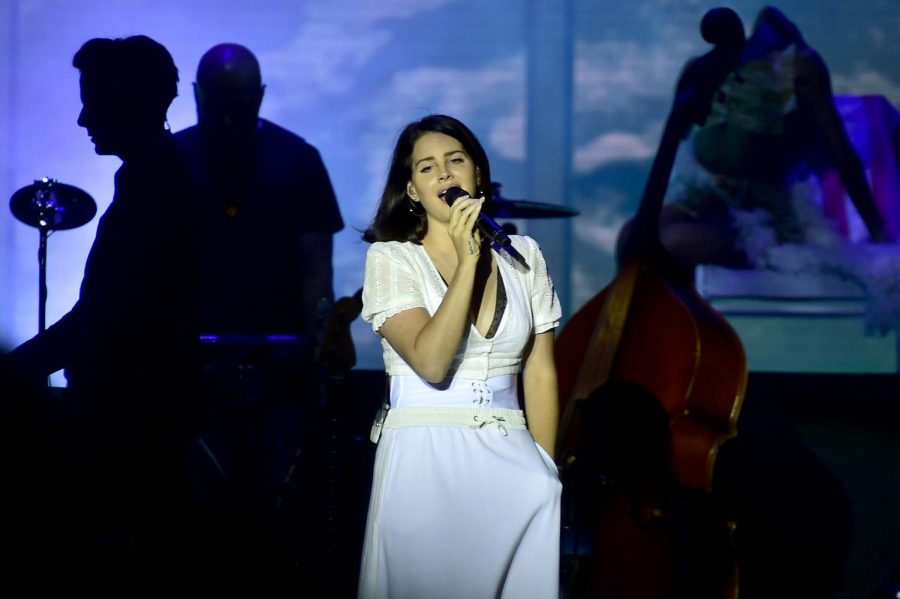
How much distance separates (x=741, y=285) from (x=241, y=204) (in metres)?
1.84

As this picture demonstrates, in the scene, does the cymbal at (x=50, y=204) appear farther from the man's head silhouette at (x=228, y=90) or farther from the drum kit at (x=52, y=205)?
the man's head silhouette at (x=228, y=90)

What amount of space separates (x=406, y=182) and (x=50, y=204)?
5.43 ft

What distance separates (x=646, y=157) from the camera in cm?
407

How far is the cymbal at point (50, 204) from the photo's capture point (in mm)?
→ 3398

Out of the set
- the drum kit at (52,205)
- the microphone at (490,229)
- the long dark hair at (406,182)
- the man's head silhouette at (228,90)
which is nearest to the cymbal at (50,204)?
the drum kit at (52,205)

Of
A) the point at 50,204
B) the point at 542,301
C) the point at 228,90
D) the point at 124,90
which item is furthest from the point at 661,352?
the point at 50,204

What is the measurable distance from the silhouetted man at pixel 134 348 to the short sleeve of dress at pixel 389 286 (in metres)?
0.85

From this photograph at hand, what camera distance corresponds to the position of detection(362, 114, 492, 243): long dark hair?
2174 mm

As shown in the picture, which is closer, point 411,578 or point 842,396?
point 411,578

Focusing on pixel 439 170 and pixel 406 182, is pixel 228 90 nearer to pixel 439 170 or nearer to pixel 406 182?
pixel 406 182

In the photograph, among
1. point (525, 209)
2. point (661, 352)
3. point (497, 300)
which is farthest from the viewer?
point (525, 209)

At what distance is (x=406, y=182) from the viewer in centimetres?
221

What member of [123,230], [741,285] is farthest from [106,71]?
[741,285]

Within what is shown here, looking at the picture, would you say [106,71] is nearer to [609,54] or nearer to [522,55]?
[522,55]
